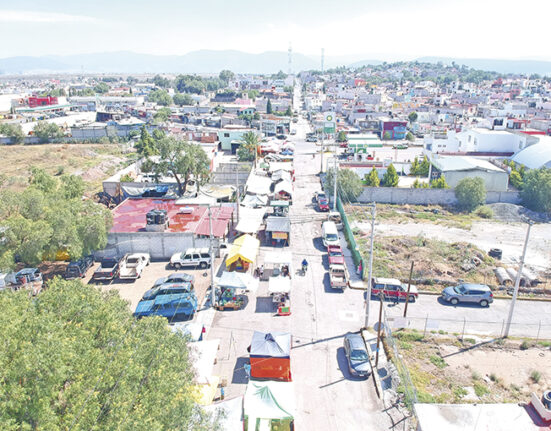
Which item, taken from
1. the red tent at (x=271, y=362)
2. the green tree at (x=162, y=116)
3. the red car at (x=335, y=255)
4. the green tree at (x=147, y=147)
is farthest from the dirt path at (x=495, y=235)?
the green tree at (x=162, y=116)

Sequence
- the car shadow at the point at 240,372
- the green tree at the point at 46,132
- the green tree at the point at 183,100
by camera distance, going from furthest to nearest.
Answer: the green tree at the point at 183,100 < the green tree at the point at 46,132 < the car shadow at the point at 240,372

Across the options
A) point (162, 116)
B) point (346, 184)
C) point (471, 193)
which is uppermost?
point (162, 116)

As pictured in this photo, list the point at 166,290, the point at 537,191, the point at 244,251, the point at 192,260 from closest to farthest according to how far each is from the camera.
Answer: the point at 166,290 → the point at 244,251 → the point at 192,260 → the point at 537,191

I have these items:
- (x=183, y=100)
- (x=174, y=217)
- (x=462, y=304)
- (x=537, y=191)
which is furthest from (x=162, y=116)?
(x=462, y=304)

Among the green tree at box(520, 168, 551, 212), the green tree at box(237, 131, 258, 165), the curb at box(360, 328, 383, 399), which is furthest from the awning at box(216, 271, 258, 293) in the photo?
the green tree at box(237, 131, 258, 165)

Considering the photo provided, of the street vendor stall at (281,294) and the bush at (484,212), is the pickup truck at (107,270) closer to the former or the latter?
the street vendor stall at (281,294)

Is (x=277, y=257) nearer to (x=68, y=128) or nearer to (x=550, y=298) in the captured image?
(x=550, y=298)

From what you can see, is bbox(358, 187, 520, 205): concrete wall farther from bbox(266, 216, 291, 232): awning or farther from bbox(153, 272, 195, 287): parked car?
bbox(153, 272, 195, 287): parked car

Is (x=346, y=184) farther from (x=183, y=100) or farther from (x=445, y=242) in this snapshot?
(x=183, y=100)
